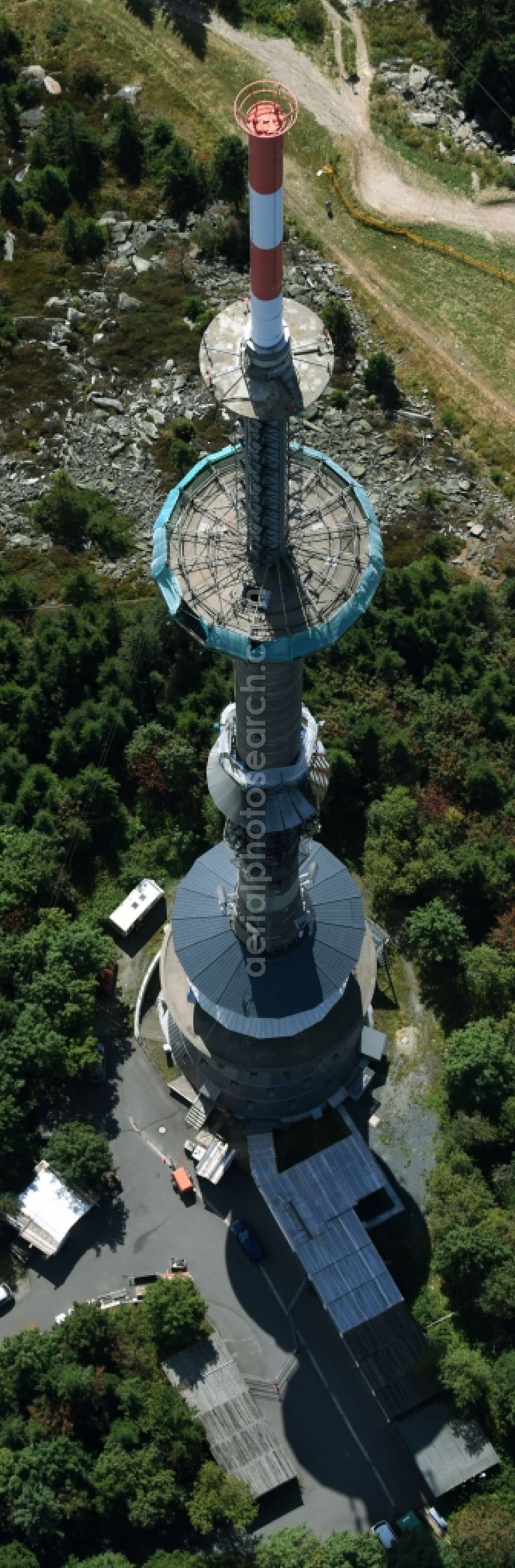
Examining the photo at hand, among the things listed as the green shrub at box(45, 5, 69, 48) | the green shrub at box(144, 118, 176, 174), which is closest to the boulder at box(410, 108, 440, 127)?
the green shrub at box(144, 118, 176, 174)

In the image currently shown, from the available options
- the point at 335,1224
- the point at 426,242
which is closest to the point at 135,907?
the point at 335,1224

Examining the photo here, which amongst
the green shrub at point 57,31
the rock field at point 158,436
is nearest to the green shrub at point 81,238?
the rock field at point 158,436

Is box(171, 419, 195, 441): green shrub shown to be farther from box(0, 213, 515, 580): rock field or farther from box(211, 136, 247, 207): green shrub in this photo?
box(211, 136, 247, 207): green shrub

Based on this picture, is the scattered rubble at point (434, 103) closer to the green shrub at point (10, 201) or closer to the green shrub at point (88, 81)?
the green shrub at point (88, 81)

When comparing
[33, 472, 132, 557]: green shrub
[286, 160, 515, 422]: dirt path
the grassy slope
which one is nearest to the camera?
[33, 472, 132, 557]: green shrub

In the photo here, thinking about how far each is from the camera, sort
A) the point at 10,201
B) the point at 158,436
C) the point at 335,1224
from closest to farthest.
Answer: the point at 335,1224, the point at 158,436, the point at 10,201

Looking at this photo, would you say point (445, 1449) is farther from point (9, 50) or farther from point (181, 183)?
point (9, 50)
